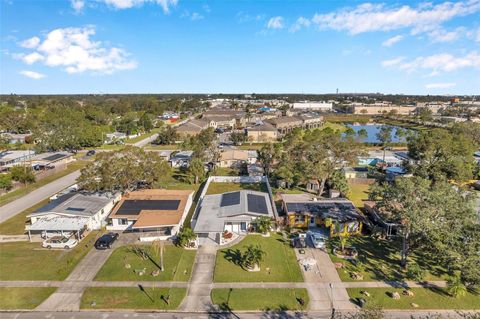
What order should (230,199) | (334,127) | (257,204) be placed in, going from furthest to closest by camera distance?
(334,127), (230,199), (257,204)

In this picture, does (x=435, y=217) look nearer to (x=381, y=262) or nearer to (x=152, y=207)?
(x=381, y=262)

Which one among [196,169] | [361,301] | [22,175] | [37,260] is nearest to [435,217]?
[361,301]

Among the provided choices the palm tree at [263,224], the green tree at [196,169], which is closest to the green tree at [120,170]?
the green tree at [196,169]

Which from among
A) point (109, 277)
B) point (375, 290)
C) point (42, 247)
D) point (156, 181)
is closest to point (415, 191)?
point (375, 290)

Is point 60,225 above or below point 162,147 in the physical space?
below

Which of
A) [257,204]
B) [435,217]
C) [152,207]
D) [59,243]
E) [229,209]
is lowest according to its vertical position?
[59,243]

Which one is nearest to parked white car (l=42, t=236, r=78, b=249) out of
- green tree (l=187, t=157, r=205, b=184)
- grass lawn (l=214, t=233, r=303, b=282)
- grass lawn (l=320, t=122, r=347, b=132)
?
grass lawn (l=214, t=233, r=303, b=282)

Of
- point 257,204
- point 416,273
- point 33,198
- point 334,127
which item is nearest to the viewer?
point 416,273
